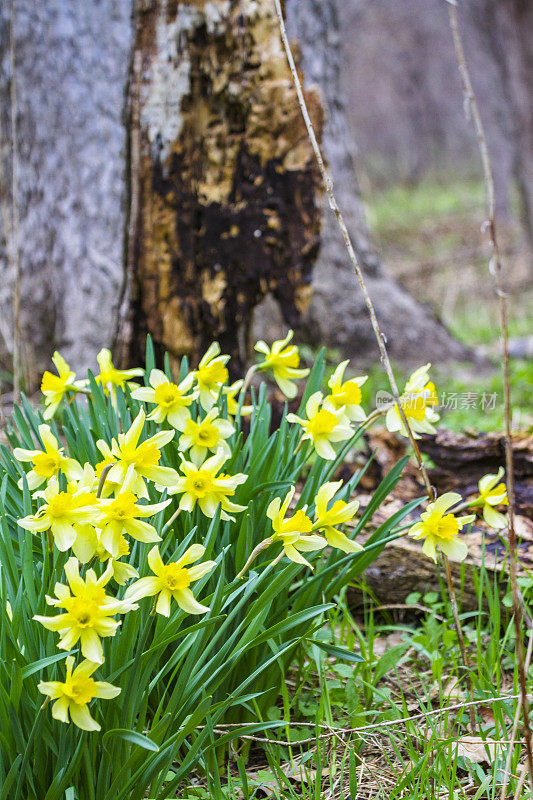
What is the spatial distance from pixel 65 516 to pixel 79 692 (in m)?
0.22

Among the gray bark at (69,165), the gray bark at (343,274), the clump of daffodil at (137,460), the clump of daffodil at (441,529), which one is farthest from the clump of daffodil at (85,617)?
the gray bark at (343,274)

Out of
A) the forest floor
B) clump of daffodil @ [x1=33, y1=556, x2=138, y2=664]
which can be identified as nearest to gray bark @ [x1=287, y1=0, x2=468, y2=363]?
the forest floor

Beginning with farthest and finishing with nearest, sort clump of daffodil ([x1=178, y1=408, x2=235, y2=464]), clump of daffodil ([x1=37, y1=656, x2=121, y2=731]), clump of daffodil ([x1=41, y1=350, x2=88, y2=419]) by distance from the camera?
1. clump of daffodil ([x1=41, y1=350, x2=88, y2=419])
2. clump of daffodil ([x1=178, y1=408, x2=235, y2=464])
3. clump of daffodil ([x1=37, y1=656, x2=121, y2=731])

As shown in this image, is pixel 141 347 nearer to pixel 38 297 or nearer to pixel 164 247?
pixel 164 247

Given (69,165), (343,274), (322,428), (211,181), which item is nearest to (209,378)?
(322,428)

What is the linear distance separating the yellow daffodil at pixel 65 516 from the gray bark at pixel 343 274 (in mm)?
2961

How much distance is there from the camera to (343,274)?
401cm

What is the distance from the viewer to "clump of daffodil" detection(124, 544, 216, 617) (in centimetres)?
95

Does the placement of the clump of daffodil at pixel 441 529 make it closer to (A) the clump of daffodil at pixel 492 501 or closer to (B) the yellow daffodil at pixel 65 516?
(A) the clump of daffodil at pixel 492 501

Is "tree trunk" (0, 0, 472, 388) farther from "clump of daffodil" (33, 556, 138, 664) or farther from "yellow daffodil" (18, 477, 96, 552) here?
"clump of daffodil" (33, 556, 138, 664)

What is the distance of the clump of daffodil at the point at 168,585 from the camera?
3.13ft

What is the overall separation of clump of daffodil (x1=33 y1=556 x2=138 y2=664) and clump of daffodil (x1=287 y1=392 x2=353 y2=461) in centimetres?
49

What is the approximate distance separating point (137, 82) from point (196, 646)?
1847mm

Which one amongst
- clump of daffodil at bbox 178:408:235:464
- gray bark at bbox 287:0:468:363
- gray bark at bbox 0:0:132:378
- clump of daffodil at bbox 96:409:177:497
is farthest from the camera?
gray bark at bbox 287:0:468:363
